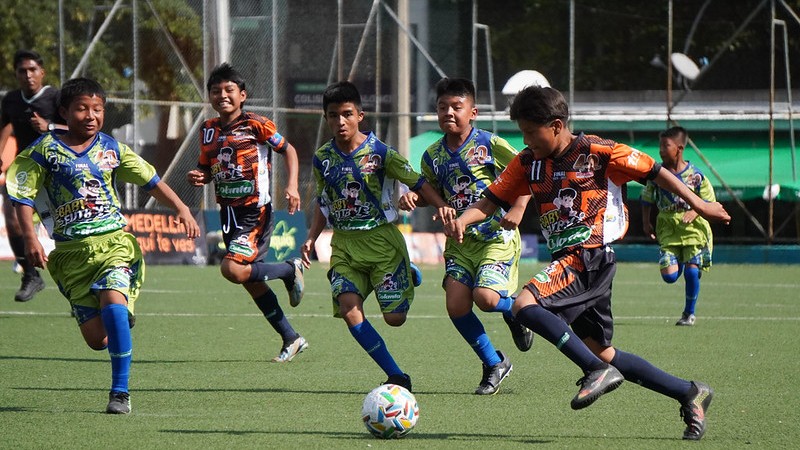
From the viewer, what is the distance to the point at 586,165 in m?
6.34

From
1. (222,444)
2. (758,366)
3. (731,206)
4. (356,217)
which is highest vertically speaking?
(356,217)

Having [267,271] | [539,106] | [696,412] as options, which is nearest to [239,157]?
[267,271]

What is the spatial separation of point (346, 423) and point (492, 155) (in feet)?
7.77

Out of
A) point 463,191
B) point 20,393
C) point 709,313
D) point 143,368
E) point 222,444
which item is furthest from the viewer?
point 709,313

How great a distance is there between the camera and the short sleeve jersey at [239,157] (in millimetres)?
9578

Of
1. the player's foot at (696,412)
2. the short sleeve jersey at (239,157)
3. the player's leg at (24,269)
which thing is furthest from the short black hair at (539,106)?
the player's leg at (24,269)

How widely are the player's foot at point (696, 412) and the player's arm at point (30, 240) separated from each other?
3527mm

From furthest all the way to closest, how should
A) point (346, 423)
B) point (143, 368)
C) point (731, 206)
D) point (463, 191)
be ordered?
point (731, 206)
point (143, 368)
point (463, 191)
point (346, 423)

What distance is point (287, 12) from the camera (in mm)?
23625

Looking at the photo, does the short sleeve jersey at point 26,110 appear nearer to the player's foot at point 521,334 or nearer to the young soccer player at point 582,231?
the player's foot at point 521,334

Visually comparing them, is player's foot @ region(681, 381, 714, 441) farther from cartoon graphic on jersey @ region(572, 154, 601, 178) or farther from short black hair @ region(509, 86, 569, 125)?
short black hair @ region(509, 86, 569, 125)

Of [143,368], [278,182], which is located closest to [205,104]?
[278,182]

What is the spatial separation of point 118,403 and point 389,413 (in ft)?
5.47

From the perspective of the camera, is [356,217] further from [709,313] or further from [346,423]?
[709,313]
